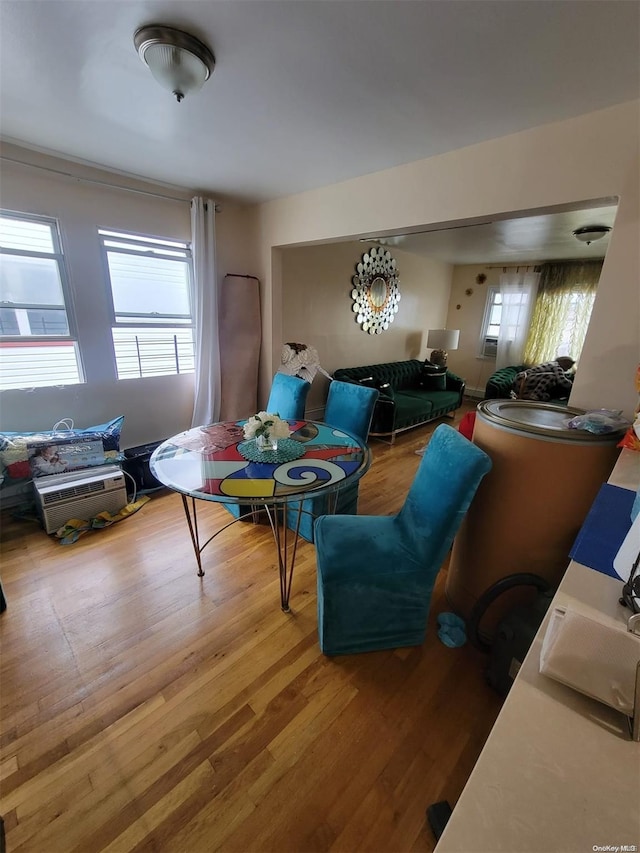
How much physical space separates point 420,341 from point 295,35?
5287mm

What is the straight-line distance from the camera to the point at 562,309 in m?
5.33

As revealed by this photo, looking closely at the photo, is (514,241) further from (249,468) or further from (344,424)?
(249,468)

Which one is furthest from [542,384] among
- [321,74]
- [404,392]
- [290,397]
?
[321,74]

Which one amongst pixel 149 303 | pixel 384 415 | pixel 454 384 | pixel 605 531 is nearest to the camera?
pixel 605 531

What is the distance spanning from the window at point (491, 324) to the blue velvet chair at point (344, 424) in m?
4.84

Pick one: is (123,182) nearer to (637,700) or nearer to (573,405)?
(573,405)

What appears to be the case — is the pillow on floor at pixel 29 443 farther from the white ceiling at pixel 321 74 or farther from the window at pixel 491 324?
the window at pixel 491 324

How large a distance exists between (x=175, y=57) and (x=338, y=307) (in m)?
3.20

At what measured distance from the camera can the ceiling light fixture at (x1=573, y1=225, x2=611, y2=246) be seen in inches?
132

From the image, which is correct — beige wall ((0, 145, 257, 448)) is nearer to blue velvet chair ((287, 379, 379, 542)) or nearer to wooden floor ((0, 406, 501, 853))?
wooden floor ((0, 406, 501, 853))

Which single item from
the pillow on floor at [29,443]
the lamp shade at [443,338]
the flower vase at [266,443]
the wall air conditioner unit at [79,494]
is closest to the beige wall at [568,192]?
the flower vase at [266,443]

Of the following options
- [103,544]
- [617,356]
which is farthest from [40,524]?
[617,356]

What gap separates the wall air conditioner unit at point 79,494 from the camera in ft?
7.36

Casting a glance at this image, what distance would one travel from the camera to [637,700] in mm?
497
